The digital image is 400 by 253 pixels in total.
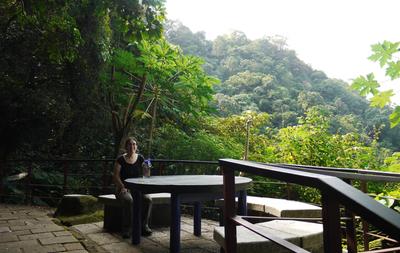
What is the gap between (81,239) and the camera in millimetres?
3602

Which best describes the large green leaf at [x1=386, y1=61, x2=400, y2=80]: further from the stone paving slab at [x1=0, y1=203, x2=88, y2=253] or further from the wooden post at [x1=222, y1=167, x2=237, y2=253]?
the stone paving slab at [x1=0, y1=203, x2=88, y2=253]

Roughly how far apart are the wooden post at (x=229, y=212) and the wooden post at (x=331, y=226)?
705 mm

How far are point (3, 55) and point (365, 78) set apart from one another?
6258 millimetres

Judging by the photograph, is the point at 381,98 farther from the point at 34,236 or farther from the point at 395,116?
the point at 34,236

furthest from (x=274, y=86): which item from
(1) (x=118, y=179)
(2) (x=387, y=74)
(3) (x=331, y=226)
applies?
(3) (x=331, y=226)

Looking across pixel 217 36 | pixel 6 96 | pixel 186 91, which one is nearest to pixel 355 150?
pixel 186 91

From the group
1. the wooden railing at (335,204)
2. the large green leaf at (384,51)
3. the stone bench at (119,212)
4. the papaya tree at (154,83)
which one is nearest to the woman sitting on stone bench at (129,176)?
the stone bench at (119,212)

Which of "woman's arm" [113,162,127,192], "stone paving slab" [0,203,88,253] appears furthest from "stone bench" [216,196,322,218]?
"stone paving slab" [0,203,88,253]

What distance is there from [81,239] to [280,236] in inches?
91.7

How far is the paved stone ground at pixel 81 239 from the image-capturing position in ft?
10.7

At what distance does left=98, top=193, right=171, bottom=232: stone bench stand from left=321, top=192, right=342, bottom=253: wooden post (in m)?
3.19

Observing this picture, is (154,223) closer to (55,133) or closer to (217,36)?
(55,133)

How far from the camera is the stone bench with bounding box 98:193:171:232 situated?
12.9 feet

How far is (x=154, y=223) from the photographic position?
168 inches
